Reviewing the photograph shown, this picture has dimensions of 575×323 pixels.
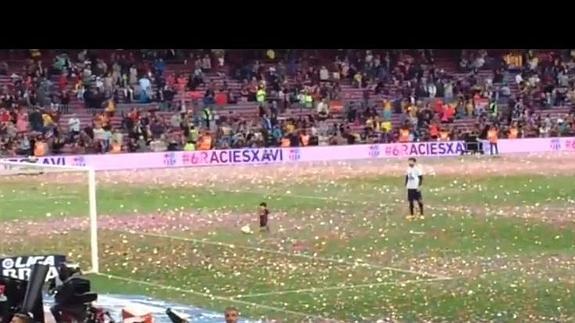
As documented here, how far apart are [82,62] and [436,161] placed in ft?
15.5

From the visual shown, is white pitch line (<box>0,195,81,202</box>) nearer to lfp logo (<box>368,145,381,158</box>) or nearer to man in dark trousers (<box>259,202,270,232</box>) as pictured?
man in dark trousers (<box>259,202,270,232</box>)

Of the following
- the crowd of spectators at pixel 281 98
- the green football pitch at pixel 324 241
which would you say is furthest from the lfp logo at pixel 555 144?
the green football pitch at pixel 324 241

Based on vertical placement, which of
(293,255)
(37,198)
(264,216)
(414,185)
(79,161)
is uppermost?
(79,161)

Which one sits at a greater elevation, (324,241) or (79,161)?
(79,161)

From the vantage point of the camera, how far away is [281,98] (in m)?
16.3

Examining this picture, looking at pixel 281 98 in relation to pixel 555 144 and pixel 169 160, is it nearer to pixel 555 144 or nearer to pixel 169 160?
pixel 169 160

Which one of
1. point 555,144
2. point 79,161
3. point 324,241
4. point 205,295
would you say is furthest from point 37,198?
point 555,144

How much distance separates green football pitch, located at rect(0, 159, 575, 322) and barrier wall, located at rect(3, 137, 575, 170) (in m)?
0.17

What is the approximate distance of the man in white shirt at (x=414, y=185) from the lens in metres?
15.6

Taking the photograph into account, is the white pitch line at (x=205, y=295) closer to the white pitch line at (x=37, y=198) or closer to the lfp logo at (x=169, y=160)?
the white pitch line at (x=37, y=198)

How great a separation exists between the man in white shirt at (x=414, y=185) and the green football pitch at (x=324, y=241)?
150mm

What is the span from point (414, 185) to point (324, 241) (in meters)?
2.06

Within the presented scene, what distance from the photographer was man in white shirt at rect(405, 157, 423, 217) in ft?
51.2
